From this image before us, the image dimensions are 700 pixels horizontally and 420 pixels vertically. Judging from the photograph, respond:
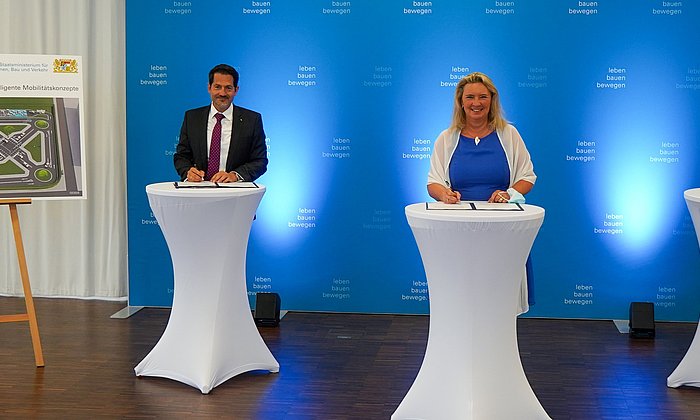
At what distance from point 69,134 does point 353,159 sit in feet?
6.06

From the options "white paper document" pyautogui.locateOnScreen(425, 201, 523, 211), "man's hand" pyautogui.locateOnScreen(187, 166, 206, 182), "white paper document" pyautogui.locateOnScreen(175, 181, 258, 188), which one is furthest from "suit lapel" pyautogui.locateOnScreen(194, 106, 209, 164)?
"white paper document" pyautogui.locateOnScreen(425, 201, 523, 211)

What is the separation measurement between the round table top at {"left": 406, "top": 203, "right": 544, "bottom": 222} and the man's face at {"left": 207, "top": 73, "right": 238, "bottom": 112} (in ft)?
5.41

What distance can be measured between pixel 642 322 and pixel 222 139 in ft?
8.99

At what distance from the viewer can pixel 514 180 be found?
193 inches

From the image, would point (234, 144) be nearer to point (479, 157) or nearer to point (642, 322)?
point (479, 157)

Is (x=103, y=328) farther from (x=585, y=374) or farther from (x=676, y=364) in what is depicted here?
(x=676, y=364)

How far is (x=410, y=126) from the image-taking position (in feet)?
20.8

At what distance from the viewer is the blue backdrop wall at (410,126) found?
20.3 ft

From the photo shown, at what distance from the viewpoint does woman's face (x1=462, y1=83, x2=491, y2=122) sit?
4762 mm

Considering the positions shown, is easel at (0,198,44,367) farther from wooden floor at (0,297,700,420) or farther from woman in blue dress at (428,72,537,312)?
woman in blue dress at (428,72,537,312)

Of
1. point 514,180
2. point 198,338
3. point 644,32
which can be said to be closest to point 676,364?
point 514,180

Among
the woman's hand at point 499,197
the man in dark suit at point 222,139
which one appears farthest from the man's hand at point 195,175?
the woman's hand at point 499,197

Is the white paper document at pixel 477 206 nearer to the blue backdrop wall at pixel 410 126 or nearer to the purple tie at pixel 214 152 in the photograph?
the purple tie at pixel 214 152

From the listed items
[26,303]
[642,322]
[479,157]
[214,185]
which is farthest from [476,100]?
[26,303]
